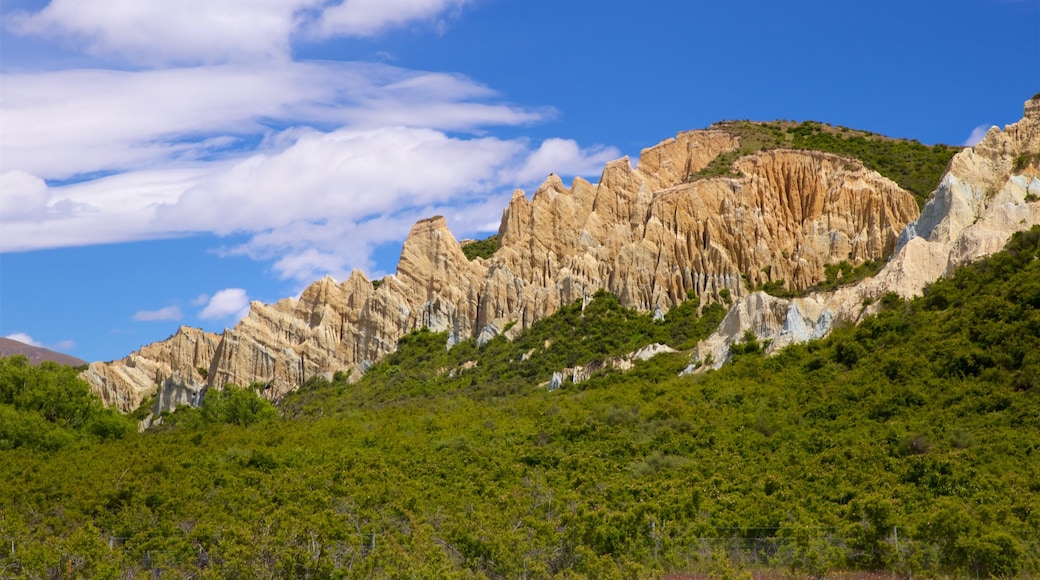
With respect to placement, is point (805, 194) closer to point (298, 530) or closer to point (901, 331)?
point (901, 331)

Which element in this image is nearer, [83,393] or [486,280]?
[83,393]

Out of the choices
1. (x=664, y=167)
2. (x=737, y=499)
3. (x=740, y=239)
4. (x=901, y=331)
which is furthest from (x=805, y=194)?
(x=737, y=499)

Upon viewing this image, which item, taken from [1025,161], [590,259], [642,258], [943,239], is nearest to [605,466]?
[943,239]

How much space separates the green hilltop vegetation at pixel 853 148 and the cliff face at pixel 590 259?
1925 mm

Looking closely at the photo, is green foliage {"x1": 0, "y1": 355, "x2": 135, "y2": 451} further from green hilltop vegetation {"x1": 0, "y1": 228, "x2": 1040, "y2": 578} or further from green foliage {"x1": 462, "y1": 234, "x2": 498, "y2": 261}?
green foliage {"x1": 462, "y1": 234, "x2": 498, "y2": 261}

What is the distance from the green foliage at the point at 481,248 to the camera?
95.2m

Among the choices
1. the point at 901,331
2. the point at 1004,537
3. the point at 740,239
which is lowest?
the point at 1004,537

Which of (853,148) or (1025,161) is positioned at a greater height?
(853,148)

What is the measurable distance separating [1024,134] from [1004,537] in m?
40.9

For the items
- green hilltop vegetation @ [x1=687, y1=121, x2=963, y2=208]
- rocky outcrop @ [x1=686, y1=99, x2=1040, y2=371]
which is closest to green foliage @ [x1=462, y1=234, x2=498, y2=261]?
green hilltop vegetation @ [x1=687, y1=121, x2=963, y2=208]

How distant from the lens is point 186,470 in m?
47.1

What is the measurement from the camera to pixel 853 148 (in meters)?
86.8

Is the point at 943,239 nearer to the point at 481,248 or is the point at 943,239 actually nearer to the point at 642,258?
the point at 642,258

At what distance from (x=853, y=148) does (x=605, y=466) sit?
47045mm
